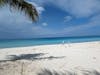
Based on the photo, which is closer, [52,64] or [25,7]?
[52,64]

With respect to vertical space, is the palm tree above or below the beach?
above

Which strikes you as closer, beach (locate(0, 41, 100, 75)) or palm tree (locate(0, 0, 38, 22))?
beach (locate(0, 41, 100, 75))

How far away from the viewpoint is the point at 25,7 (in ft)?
25.1

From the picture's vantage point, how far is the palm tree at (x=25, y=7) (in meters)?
7.07

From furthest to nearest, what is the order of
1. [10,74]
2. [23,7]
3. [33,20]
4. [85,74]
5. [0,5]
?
1. [33,20]
2. [23,7]
3. [0,5]
4. [10,74]
5. [85,74]

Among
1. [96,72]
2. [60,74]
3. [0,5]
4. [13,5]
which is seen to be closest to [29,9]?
[13,5]

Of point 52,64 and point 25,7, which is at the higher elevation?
point 25,7

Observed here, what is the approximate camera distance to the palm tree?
23.2 ft

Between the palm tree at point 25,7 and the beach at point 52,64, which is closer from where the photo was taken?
the beach at point 52,64

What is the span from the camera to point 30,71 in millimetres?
6164

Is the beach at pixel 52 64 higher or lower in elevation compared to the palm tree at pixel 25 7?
lower

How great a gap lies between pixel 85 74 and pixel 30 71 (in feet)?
6.87

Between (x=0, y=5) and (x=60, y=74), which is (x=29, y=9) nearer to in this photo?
(x=0, y=5)

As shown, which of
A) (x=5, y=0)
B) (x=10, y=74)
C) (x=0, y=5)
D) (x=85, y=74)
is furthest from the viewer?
(x=5, y=0)
